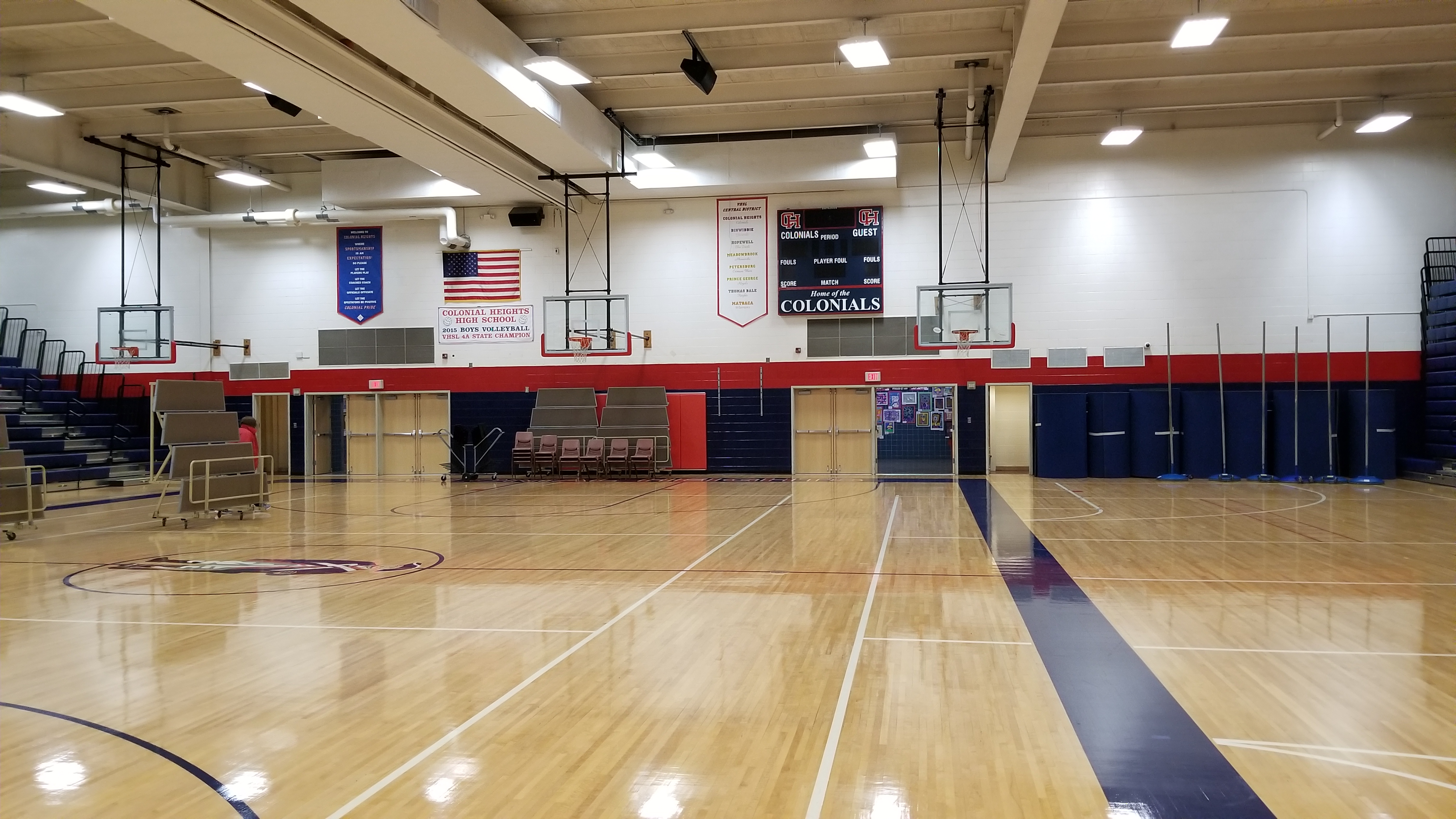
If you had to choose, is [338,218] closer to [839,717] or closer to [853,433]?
[853,433]

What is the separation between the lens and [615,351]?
1575cm

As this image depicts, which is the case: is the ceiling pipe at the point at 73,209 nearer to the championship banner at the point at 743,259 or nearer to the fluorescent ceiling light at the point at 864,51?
the championship banner at the point at 743,259

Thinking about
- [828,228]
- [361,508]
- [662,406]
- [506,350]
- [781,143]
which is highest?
[781,143]

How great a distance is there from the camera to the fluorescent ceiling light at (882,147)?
15.3 metres

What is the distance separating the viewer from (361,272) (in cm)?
1827

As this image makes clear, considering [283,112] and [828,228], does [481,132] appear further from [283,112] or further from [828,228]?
[828,228]

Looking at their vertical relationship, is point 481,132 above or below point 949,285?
above

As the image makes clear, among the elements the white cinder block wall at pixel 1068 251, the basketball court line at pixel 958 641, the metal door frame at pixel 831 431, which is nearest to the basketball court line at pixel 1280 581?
the basketball court line at pixel 958 641

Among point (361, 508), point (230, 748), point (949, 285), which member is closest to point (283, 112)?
point (361, 508)

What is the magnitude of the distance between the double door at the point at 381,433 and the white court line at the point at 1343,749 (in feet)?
54.6

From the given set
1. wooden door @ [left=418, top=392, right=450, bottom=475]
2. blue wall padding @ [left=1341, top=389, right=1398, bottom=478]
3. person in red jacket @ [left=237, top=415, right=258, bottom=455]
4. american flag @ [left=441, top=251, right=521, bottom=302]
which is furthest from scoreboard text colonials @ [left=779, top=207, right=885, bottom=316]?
person in red jacket @ [left=237, top=415, right=258, bottom=455]

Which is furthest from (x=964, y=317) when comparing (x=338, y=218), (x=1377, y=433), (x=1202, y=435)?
(x=338, y=218)

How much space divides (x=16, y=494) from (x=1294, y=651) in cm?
1148

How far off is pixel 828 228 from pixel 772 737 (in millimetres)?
14211
